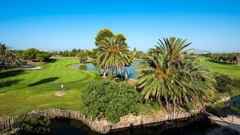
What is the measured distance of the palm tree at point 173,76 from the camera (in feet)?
144

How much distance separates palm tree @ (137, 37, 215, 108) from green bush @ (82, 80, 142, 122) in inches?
197

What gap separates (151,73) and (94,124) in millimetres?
13847

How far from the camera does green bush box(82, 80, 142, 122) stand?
39.3 meters

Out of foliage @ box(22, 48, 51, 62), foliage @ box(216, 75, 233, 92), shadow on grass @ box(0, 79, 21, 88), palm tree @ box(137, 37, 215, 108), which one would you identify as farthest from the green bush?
foliage @ box(22, 48, 51, 62)

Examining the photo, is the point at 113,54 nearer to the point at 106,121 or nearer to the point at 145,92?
the point at 145,92

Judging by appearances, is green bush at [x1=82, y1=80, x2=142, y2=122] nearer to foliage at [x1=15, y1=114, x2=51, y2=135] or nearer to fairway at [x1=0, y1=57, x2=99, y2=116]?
fairway at [x1=0, y1=57, x2=99, y2=116]

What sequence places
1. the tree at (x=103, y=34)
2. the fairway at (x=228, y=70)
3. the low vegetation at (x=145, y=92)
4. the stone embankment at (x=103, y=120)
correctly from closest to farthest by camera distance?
1. the stone embankment at (x=103, y=120)
2. the low vegetation at (x=145, y=92)
3. the tree at (x=103, y=34)
4. the fairway at (x=228, y=70)

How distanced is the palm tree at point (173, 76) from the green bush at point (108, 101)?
5000 millimetres

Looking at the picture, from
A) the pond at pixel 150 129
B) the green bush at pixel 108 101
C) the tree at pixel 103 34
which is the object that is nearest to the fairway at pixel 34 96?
the pond at pixel 150 129

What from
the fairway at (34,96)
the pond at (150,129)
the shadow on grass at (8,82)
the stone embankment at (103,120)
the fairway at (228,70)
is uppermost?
the fairway at (228,70)

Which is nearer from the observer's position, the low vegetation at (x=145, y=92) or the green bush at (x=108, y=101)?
the green bush at (x=108, y=101)

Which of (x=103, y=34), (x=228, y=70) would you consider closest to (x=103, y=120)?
(x=103, y=34)

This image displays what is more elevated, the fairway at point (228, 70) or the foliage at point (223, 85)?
the fairway at point (228, 70)

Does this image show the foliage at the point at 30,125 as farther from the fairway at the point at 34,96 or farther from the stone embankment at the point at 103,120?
the fairway at the point at 34,96
